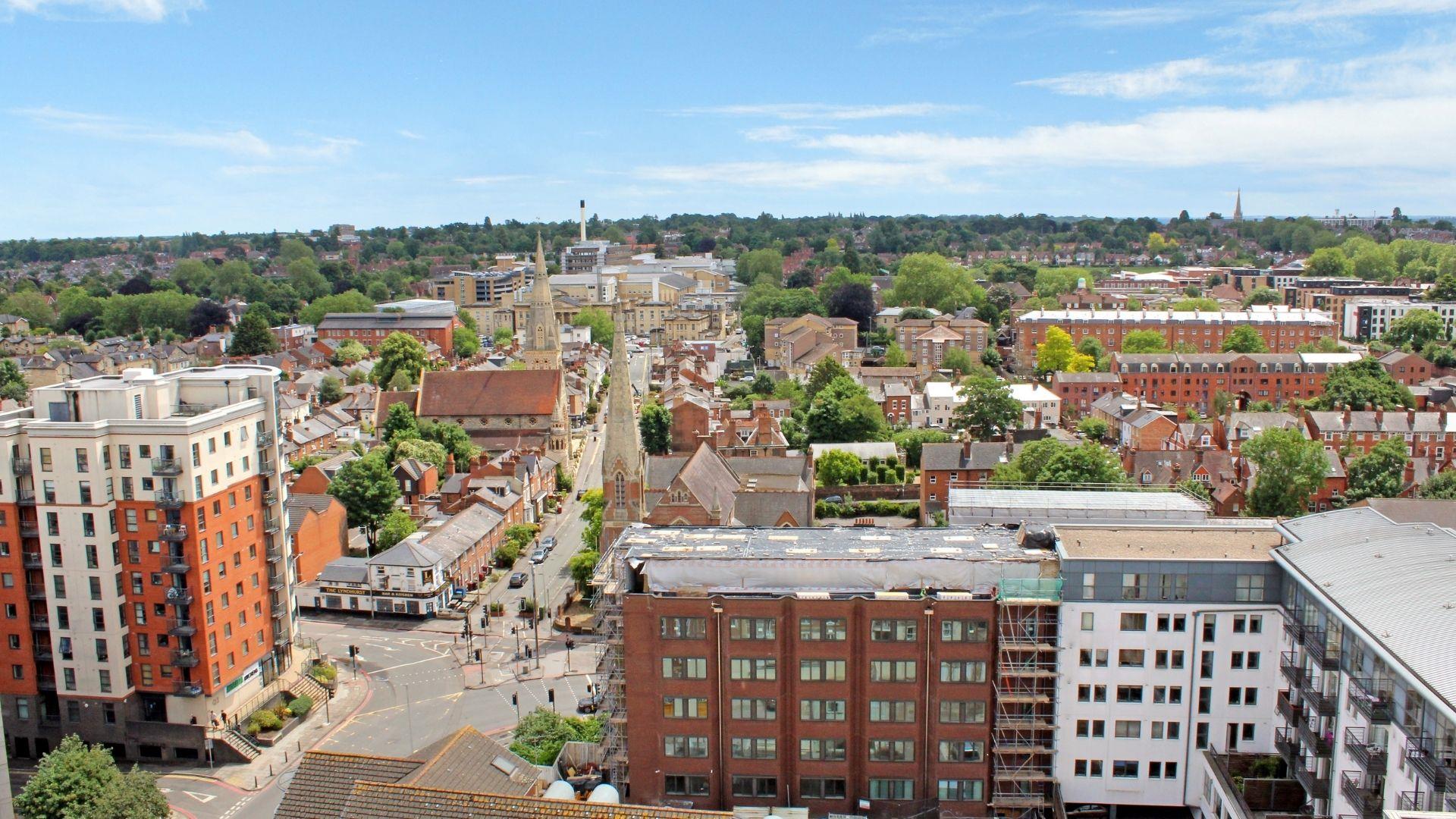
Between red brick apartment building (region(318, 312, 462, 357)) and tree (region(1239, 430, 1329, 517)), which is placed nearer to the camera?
tree (region(1239, 430, 1329, 517))

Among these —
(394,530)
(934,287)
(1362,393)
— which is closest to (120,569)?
(394,530)

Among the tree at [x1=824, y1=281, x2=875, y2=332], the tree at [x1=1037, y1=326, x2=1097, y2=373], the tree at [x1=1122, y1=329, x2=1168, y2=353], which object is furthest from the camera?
the tree at [x1=824, y1=281, x2=875, y2=332]

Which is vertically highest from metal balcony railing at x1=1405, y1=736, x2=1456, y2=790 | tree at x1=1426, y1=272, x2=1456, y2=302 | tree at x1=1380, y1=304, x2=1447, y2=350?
tree at x1=1426, y1=272, x2=1456, y2=302

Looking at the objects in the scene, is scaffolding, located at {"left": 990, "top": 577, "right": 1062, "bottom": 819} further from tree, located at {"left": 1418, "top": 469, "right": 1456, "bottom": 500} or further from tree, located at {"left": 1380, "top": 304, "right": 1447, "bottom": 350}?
tree, located at {"left": 1380, "top": 304, "right": 1447, "bottom": 350}

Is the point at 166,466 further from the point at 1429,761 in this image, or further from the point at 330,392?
the point at 330,392

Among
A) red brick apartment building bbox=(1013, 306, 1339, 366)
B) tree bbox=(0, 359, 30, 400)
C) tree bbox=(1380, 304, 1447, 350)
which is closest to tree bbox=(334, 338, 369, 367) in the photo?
tree bbox=(0, 359, 30, 400)

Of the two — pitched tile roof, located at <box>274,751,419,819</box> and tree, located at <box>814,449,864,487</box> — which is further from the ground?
pitched tile roof, located at <box>274,751,419,819</box>

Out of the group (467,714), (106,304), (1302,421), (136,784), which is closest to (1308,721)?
(467,714)

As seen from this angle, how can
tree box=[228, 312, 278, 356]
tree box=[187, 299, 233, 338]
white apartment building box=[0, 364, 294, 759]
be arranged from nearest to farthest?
white apartment building box=[0, 364, 294, 759] → tree box=[228, 312, 278, 356] → tree box=[187, 299, 233, 338]
